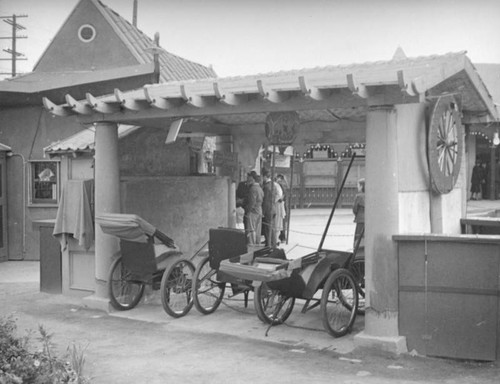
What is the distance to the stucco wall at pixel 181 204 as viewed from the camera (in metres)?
10.0

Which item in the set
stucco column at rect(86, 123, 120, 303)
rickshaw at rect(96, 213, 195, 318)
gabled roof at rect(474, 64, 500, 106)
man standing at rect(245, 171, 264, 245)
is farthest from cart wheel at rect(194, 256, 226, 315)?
gabled roof at rect(474, 64, 500, 106)

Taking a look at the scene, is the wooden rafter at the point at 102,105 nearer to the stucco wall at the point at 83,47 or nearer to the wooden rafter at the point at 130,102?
the wooden rafter at the point at 130,102

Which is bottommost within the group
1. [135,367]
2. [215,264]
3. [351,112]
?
[135,367]

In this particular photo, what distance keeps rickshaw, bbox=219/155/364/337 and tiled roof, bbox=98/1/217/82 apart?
7649 millimetres

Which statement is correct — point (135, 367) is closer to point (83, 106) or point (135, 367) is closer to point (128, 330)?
point (128, 330)

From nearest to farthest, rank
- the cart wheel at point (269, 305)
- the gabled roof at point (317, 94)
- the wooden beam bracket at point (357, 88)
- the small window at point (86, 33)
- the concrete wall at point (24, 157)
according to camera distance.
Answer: the wooden beam bracket at point (357, 88), the gabled roof at point (317, 94), the cart wheel at point (269, 305), the concrete wall at point (24, 157), the small window at point (86, 33)

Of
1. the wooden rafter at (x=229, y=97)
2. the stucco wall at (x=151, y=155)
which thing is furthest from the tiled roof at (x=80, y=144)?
the wooden rafter at (x=229, y=97)

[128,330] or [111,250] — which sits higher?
[111,250]

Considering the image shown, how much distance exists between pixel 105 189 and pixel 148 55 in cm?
791

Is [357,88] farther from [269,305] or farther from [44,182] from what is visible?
[44,182]

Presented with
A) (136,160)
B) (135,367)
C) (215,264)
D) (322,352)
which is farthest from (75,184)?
(322,352)

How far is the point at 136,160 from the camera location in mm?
10484

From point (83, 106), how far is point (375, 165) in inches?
166

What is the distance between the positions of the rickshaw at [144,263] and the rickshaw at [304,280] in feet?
3.98
